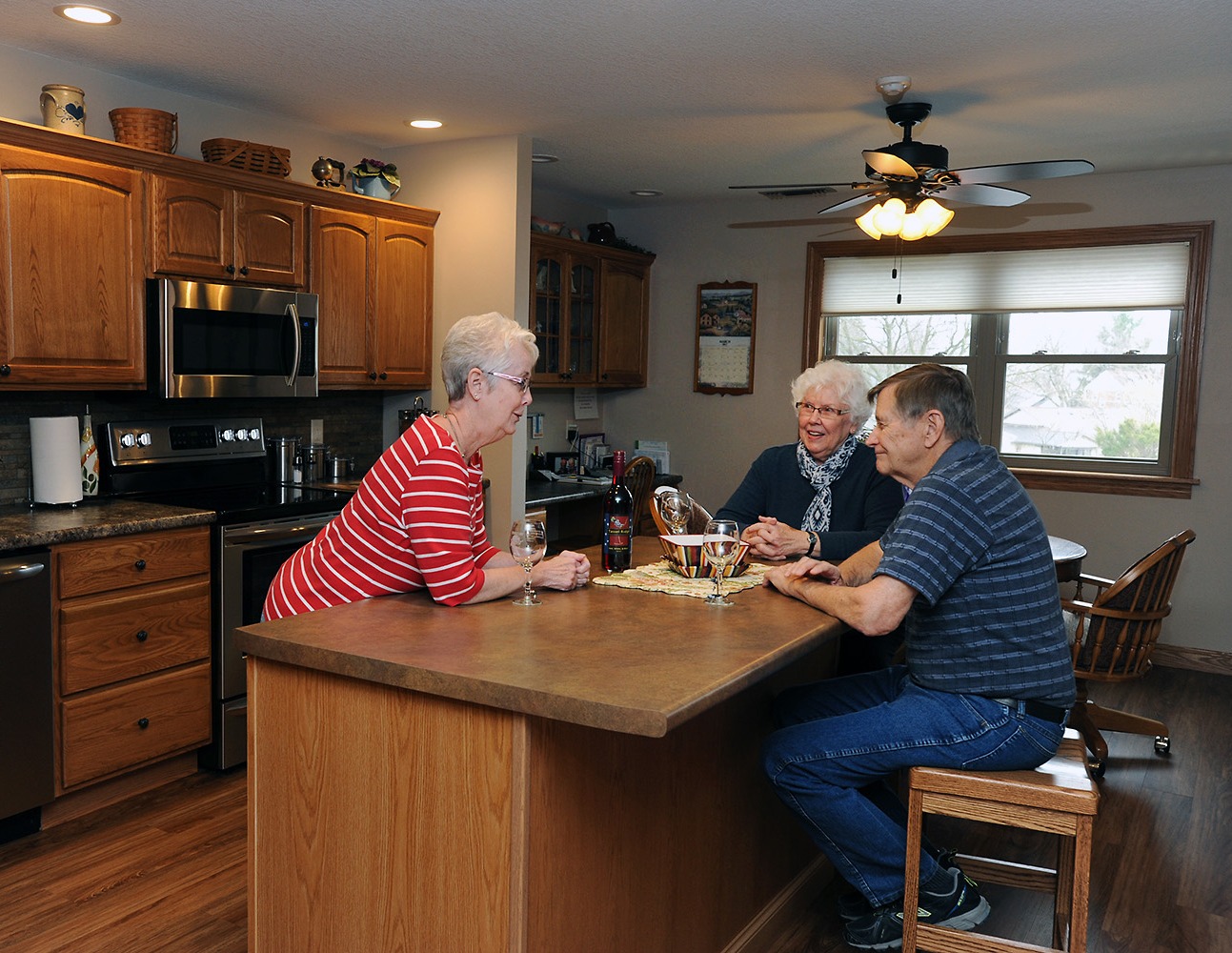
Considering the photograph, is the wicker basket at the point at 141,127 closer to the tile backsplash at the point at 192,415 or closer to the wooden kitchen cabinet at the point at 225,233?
the wooden kitchen cabinet at the point at 225,233

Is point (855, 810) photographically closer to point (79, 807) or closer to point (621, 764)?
point (621, 764)

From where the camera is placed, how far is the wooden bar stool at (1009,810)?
2023 millimetres

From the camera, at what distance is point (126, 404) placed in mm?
3938

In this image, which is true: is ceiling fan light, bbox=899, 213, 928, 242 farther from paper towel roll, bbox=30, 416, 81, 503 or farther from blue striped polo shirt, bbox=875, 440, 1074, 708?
paper towel roll, bbox=30, 416, 81, 503

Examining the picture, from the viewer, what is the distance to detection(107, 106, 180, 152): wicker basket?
3596 millimetres

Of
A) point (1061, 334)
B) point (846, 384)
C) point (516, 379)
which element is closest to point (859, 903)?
point (846, 384)

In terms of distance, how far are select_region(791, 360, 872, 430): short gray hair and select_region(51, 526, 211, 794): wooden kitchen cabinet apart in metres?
2.04

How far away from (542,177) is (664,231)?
1124 mm

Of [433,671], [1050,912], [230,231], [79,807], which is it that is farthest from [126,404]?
[1050,912]

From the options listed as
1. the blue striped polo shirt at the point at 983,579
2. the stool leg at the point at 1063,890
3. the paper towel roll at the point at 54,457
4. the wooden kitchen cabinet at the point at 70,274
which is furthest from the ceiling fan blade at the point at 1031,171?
the paper towel roll at the point at 54,457

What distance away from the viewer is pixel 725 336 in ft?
20.7

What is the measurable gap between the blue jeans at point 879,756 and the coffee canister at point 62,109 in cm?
291

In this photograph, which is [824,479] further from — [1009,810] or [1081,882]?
[1081,882]

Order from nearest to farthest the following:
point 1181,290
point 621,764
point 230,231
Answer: point 621,764, point 230,231, point 1181,290
